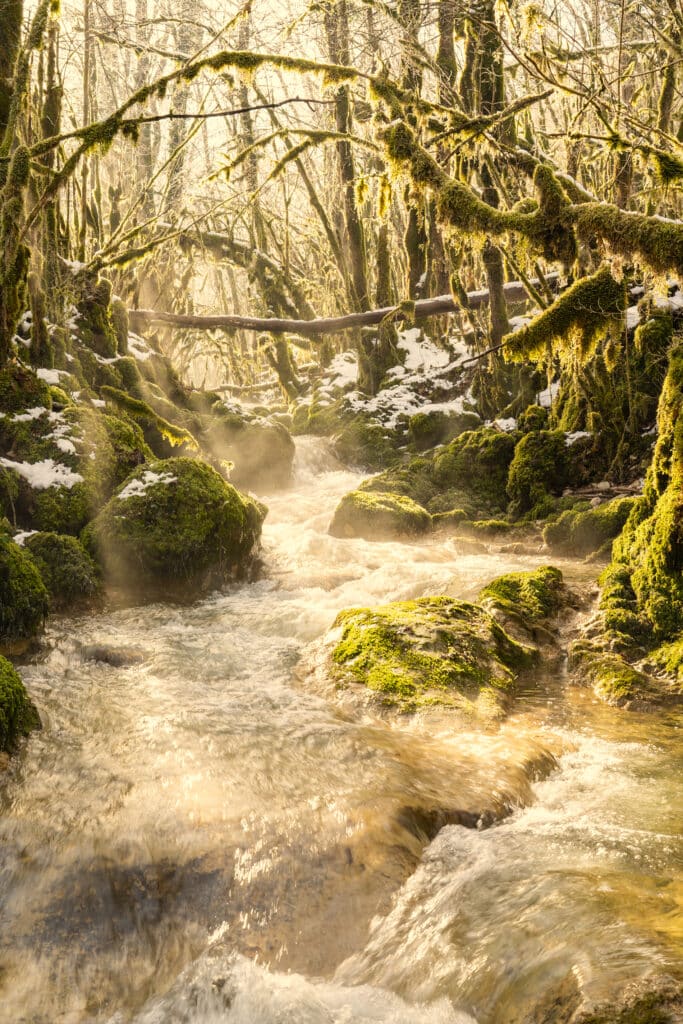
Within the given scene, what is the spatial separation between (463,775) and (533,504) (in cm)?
852

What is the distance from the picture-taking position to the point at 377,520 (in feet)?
37.8

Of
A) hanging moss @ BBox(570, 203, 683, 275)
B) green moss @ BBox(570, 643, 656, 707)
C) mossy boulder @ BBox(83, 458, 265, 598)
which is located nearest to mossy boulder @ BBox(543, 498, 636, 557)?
green moss @ BBox(570, 643, 656, 707)

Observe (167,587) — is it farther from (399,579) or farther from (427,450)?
(427,450)

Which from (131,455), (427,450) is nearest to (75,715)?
(131,455)

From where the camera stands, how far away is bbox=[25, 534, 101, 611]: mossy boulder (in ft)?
25.4

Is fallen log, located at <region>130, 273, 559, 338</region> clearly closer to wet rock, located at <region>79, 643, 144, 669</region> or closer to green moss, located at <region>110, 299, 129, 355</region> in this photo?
green moss, located at <region>110, 299, 129, 355</region>

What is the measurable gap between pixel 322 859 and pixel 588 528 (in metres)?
7.32

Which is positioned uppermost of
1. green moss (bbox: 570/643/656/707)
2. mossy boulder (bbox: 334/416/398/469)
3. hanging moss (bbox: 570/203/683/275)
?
hanging moss (bbox: 570/203/683/275)

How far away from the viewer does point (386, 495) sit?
12422 mm

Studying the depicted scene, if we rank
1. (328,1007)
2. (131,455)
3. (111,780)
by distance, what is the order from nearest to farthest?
(328,1007) < (111,780) < (131,455)

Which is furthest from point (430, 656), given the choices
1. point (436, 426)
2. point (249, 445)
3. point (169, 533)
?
point (436, 426)

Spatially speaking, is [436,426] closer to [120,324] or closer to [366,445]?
[366,445]

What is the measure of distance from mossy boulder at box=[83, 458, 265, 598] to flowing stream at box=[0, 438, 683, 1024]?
2.87 meters

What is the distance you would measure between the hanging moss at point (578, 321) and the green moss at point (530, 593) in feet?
7.98
